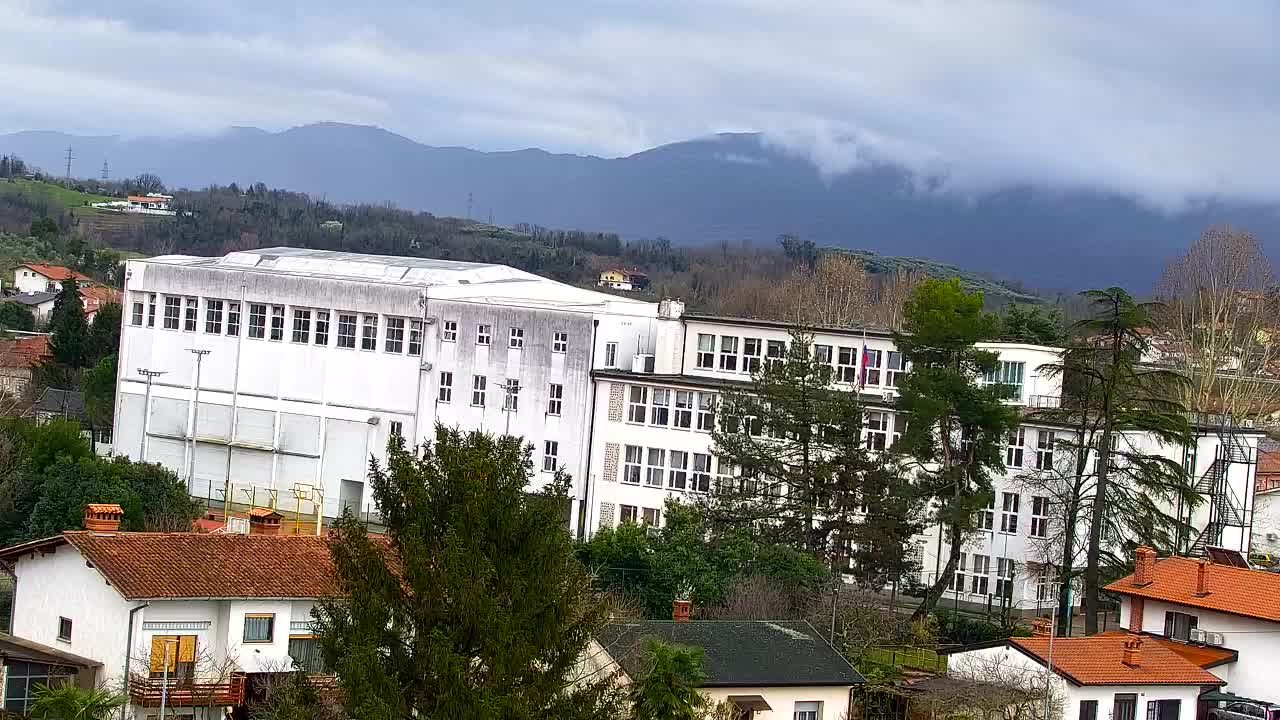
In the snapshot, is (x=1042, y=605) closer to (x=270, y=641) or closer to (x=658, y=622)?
(x=658, y=622)

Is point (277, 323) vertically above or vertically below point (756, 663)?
above

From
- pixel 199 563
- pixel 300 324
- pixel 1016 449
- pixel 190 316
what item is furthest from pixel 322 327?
pixel 199 563

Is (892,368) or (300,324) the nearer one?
(892,368)

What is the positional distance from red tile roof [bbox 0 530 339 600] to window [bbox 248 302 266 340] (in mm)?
31900

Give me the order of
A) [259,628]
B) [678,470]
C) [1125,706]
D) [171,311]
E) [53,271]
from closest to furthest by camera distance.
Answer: [259,628]
[1125,706]
[678,470]
[171,311]
[53,271]

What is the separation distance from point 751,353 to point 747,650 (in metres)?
24.2

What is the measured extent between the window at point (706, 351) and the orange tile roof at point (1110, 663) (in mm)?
21851

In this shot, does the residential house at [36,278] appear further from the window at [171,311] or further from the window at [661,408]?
the window at [661,408]

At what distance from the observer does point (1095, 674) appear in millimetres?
35406

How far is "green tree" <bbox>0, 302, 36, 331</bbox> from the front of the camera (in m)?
115

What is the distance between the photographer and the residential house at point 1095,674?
3488 centimetres

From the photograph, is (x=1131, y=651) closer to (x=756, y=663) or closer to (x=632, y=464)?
(x=756, y=663)

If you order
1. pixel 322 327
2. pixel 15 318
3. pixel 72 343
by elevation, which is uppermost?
pixel 322 327

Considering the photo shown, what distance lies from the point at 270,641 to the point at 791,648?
31.7ft
